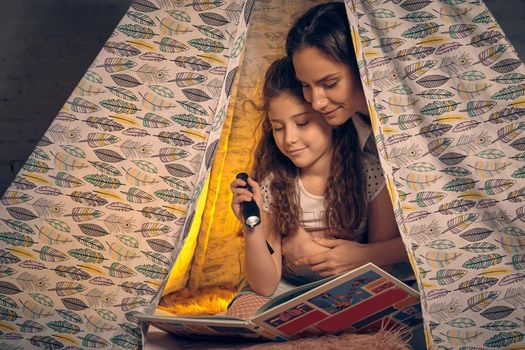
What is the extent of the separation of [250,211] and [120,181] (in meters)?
0.35

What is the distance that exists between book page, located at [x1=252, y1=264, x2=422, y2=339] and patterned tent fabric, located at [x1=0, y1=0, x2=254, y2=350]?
325 millimetres

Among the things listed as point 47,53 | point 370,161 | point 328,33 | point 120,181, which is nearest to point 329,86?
point 328,33

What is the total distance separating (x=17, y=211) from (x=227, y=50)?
642 mm

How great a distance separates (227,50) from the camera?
1802 millimetres

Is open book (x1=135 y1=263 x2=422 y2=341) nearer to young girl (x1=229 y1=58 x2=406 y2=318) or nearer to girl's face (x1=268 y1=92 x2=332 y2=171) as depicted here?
young girl (x1=229 y1=58 x2=406 y2=318)

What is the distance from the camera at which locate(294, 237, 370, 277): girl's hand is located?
1954 millimetres

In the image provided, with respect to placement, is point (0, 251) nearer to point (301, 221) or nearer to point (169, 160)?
point (169, 160)

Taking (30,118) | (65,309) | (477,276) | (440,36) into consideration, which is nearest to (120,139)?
(65,309)

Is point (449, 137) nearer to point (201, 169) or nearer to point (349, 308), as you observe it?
point (349, 308)

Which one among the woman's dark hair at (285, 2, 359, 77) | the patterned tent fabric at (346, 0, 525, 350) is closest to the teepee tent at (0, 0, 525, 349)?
the patterned tent fabric at (346, 0, 525, 350)

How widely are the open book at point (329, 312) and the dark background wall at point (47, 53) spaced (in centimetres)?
134

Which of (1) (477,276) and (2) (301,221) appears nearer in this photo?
(1) (477,276)

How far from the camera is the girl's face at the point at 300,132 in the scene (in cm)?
196

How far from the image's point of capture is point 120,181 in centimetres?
180
